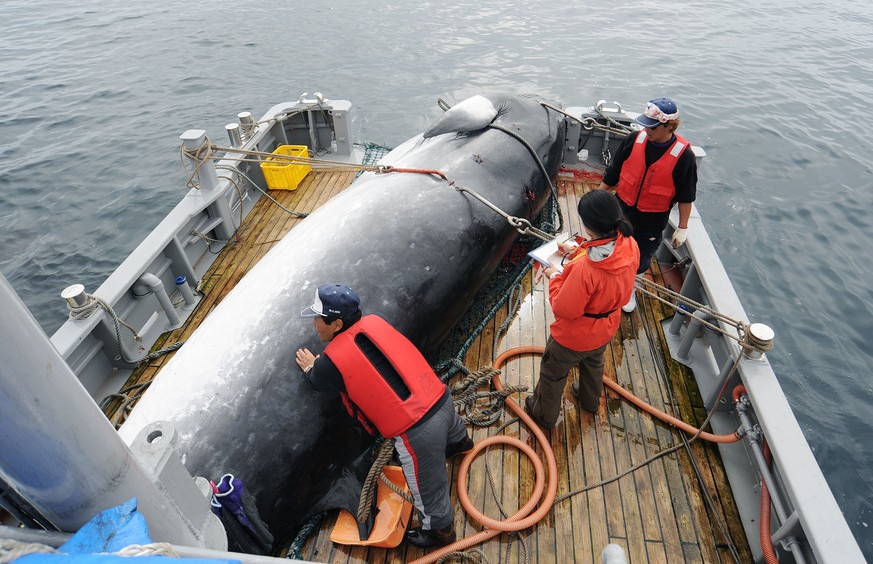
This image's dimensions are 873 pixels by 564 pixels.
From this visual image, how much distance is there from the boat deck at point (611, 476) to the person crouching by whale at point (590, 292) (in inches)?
20.0

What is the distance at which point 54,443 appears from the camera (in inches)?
49.6

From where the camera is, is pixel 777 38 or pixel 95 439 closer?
pixel 95 439

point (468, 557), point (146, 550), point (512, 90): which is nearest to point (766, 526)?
point (468, 557)

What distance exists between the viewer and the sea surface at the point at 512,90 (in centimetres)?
799

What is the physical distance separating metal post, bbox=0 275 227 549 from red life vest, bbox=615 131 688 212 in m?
4.42

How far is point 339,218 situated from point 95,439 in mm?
3207

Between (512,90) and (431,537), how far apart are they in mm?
14766

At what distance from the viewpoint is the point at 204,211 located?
240 inches

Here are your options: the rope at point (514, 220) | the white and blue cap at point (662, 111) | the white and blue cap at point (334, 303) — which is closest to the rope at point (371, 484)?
the white and blue cap at point (334, 303)

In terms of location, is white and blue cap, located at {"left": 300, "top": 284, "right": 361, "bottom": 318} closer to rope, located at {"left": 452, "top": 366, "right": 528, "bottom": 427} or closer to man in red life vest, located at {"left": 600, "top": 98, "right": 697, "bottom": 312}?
rope, located at {"left": 452, "top": 366, "right": 528, "bottom": 427}

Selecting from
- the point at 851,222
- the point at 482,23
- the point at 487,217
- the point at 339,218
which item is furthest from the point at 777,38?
the point at 339,218

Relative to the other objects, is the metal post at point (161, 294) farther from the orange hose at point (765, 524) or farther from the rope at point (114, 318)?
the orange hose at point (765, 524)

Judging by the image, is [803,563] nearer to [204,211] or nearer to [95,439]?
[95,439]

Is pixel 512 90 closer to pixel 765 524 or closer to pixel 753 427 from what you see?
pixel 753 427
